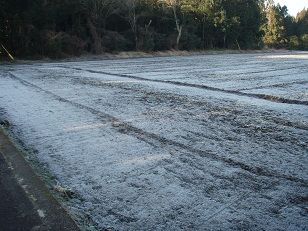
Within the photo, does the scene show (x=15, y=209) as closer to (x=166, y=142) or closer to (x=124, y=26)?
(x=166, y=142)

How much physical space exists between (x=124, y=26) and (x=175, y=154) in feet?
115

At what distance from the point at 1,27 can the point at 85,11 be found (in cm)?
828

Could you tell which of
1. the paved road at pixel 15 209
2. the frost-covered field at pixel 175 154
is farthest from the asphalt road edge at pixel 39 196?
the frost-covered field at pixel 175 154

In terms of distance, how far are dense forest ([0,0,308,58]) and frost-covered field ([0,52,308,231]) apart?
19660 millimetres

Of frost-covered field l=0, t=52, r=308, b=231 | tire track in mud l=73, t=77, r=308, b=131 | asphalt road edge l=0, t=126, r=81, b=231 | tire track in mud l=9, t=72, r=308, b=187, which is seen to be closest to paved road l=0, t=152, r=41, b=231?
asphalt road edge l=0, t=126, r=81, b=231

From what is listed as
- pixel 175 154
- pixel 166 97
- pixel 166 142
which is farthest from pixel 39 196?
pixel 166 97

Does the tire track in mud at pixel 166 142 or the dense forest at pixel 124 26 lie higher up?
the dense forest at pixel 124 26

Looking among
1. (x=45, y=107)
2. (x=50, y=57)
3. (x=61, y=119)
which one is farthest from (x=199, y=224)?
(x=50, y=57)

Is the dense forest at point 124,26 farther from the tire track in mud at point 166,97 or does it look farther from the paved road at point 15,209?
the paved road at point 15,209

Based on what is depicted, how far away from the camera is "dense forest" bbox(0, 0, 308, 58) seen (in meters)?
28.8

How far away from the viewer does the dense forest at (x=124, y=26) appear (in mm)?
28781

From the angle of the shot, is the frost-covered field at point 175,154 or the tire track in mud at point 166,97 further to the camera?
the tire track in mud at point 166,97

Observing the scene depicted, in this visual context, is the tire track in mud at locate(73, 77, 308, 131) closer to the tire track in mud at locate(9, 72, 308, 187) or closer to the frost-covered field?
the frost-covered field

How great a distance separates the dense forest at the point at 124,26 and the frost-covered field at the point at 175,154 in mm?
19660
